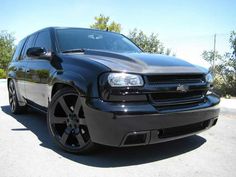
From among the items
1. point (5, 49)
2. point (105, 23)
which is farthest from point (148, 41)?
point (5, 49)

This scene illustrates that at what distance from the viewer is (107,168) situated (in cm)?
336

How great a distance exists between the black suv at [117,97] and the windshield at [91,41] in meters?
0.02

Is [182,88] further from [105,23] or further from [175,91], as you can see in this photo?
[105,23]

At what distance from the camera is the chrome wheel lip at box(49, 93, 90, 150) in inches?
143

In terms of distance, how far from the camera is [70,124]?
3814 mm

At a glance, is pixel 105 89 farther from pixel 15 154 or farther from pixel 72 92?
pixel 15 154

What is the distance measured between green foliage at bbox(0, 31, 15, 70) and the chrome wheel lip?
33.3 m

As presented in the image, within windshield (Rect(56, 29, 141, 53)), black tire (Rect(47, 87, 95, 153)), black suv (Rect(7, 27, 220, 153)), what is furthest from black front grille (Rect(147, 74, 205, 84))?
windshield (Rect(56, 29, 141, 53))

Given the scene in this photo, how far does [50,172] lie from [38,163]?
344 mm

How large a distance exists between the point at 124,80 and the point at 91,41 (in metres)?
1.80

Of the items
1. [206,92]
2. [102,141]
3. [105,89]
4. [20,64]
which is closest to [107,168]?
[102,141]

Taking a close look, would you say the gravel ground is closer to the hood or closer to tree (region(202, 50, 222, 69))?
the hood

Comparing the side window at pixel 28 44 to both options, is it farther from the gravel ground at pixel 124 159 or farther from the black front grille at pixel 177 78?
the black front grille at pixel 177 78

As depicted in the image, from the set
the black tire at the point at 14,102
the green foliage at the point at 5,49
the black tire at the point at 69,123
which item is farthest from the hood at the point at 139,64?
the green foliage at the point at 5,49
